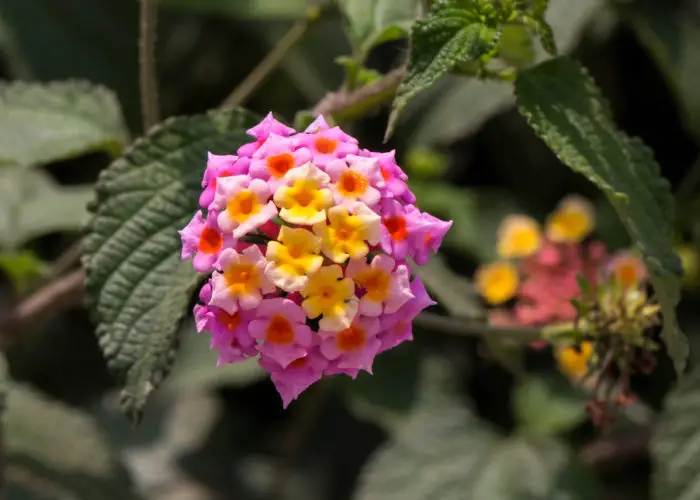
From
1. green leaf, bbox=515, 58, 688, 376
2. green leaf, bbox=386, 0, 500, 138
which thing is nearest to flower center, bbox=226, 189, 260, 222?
green leaf, bbox=386, 0, 500, 138

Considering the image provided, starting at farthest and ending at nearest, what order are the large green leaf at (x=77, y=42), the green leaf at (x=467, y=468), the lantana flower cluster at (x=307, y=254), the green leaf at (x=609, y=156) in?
the large green leaf at (x=77, y=42) < the green leaf at (x=467, y=468) < the green leaf at (x=609, y=156) < the lantana flower cluster at (x=307, y=254)

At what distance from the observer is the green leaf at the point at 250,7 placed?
4.35ft

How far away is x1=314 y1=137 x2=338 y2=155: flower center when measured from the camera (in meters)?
0.61

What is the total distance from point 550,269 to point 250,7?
60 cm

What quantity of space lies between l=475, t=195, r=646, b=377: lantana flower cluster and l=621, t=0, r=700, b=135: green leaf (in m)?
0.26

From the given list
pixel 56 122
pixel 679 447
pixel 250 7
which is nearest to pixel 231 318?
pixel 56 122

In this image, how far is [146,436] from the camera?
4.73 feet

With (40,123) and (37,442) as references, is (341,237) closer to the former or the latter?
(40,123)

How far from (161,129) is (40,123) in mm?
193

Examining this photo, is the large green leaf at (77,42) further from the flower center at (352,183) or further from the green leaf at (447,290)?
the flower center at (352,183)

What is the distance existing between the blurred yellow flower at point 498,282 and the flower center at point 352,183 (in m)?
0.59

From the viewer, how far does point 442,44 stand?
2.09 ft

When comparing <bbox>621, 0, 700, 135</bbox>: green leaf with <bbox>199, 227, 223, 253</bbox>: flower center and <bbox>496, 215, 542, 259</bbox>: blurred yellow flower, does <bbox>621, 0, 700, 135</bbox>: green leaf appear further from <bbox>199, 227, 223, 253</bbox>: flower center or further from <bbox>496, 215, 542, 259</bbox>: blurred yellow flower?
<bbox>199, 227, 223, 253</bbox>: flower center

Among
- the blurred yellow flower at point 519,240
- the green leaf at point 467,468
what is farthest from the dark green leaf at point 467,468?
the blurred yellow flower at point 519,240
